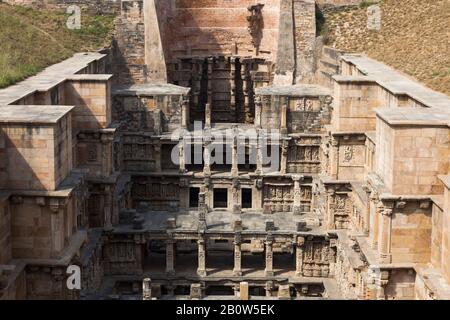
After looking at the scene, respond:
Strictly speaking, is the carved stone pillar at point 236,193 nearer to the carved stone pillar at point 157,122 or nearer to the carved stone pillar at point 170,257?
the carved stone pillar at point 157,122

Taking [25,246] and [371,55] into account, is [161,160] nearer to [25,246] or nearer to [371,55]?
[371,55]

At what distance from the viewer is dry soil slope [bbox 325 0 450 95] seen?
Result: 105 feet

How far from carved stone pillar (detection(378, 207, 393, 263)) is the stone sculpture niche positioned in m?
23.4

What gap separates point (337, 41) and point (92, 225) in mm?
16928

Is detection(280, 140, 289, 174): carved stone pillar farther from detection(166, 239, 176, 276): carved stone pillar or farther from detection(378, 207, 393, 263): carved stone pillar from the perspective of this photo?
detection(378, 207, 393, 263): carved stone pillar

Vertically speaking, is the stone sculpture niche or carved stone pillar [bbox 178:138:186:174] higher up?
the stone sculpture niche

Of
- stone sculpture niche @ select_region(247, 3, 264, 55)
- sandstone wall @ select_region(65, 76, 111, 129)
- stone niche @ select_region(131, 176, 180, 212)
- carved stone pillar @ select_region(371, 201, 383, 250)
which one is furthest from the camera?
stone sculpture niche @ select_region(247, 3, 264, 55)

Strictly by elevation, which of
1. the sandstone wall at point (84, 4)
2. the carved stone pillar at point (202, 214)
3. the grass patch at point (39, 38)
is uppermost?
the sandstone wall at point (84, 4)

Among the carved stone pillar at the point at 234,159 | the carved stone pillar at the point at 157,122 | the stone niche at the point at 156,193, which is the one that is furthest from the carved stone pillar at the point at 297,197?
the carved stone pillar at the point at 157,122

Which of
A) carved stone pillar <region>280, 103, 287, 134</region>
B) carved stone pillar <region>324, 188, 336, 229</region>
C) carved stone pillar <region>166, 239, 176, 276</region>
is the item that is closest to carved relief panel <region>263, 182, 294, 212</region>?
carved stone pillar <region>280, 103, 287, 134</region>

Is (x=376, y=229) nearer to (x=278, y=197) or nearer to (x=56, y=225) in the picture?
(x=56, y=225)

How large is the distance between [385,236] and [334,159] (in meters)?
9.18

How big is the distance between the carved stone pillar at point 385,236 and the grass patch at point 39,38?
14387 millimetres

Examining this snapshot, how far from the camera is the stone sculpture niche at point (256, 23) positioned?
42219mm
